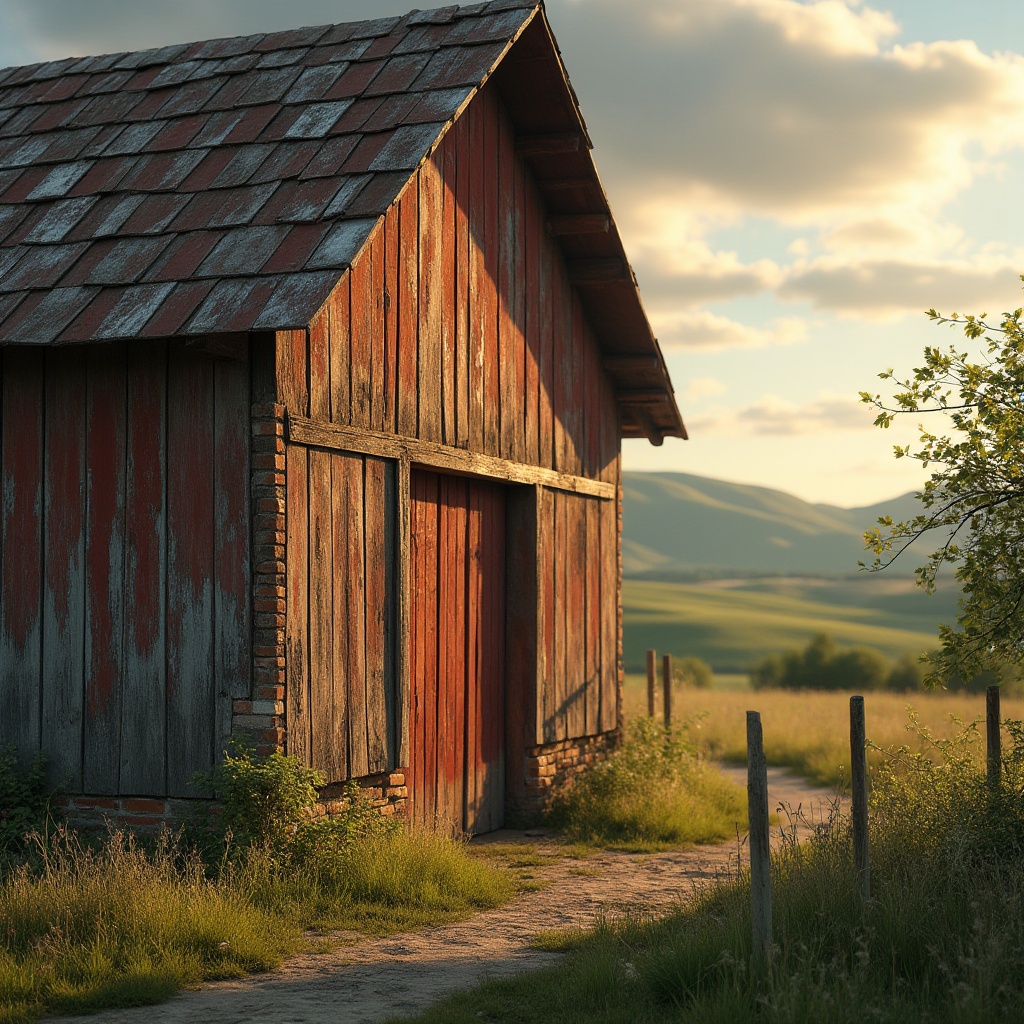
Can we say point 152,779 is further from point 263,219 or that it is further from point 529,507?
point 529,507

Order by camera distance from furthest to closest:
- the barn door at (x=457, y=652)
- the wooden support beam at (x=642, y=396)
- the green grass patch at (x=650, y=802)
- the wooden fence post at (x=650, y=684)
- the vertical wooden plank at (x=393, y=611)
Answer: the wooden fence post at (x=650, y=684) < the wooden support beam at (x=642, y=396) < the green grass patch at (x=650, y=802) < the barn door at (x=457, y=652) < the vertical wooden plank at (x=393, y=611)

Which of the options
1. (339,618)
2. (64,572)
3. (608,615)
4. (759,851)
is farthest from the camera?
(608,615)

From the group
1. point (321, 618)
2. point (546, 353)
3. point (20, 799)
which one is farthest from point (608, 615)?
point (20, 799)

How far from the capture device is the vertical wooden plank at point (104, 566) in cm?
829

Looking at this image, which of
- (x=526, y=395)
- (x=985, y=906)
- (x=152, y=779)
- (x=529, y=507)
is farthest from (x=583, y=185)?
(x=985, y=906)

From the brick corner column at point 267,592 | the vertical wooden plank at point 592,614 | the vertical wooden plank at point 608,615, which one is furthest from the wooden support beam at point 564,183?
the brick corner column at point 267,592

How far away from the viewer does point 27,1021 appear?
18.4 ft

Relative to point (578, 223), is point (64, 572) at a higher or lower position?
lower

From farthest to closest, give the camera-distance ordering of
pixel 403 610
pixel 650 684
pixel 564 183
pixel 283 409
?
1. pixel 650 684
2. pixel 564 183
3. pixel 403 610
4. pixel 283 409

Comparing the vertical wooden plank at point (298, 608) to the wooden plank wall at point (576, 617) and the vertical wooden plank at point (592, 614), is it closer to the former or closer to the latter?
the wooden plank wall at point (576, 617)

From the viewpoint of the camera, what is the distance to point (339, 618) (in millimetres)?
8750

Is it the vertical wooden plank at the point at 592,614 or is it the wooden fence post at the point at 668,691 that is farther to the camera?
the wooden fence post at the point at 668,691

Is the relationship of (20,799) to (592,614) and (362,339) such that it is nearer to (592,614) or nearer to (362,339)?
(362,339)

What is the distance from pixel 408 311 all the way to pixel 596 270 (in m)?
3.64
